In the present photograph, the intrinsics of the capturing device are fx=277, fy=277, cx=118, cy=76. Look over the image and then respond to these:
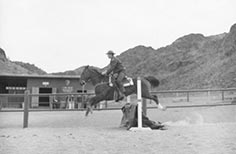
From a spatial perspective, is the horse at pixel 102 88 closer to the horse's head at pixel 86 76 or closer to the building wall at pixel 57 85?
the horse's head at pixel 86 76

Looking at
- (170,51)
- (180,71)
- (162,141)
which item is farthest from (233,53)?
(170,51)

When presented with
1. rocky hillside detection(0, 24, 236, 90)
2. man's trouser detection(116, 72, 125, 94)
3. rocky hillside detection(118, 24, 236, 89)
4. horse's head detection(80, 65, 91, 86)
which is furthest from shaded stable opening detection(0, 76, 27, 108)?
rocky hillside detection(118, 24, 236, 89)

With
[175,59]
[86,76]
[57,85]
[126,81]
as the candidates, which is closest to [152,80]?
[126,81]

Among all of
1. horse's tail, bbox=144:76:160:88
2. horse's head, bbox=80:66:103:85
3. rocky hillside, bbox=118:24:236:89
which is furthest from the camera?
rocky hillside, bbox=118:24:236:89

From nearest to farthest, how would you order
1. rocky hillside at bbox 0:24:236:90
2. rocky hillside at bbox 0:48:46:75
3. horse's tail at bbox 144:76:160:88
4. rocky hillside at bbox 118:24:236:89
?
rocky hillside at bbox 0:48:46:75 < horse's tail at bbox 144:76:160:88 < rocky hillside at bbox 0:24:236:90 < rocky hillside at bbox 118:24:236:89

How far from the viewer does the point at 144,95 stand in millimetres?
6387

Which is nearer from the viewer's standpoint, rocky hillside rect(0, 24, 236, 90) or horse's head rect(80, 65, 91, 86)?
horse's head rect(80, 65, 91, 86)

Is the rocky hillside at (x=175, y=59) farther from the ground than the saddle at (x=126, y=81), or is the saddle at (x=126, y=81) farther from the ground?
the rocky hillside at (x=175, y=59)

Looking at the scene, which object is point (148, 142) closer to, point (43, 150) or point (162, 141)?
point (162, 141)

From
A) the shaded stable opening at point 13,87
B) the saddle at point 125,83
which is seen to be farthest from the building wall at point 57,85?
the saddle at point 125,83

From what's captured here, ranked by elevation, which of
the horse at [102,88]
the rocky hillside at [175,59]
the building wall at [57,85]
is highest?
the rocky hillside at [175,59]

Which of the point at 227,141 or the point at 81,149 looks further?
the point at 227,141

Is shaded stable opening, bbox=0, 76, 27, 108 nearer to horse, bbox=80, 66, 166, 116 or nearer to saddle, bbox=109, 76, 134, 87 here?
horse, bbox=80, 66, 166, 116

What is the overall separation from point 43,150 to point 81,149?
468 mm
